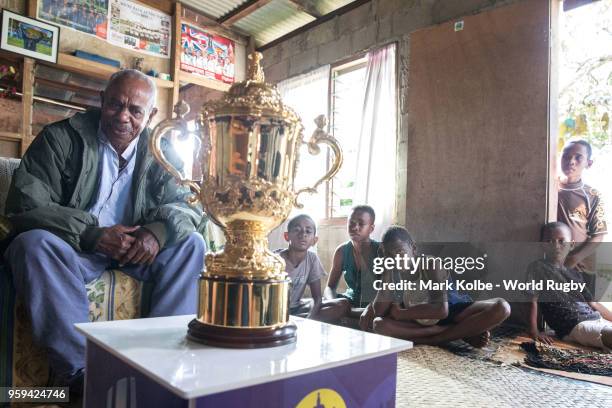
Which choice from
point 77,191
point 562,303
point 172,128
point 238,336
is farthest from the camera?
point 562,303

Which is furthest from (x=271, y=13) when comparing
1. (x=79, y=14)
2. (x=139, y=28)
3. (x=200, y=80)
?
(x=79, y=14)

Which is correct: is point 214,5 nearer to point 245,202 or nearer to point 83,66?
point 83,66

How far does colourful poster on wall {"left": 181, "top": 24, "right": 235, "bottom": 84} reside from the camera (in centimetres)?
429

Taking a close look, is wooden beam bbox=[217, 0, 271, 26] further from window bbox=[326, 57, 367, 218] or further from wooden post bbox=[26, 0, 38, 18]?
wooden post bbox=[26, 0, 38, 18]

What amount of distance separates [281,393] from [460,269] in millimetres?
2484

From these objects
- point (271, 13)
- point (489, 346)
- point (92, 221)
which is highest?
point (271, 13)

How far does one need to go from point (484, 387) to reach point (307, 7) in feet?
11.5

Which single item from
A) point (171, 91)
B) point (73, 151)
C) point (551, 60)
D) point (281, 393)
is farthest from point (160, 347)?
point (171, 91)

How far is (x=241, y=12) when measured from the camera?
4305 mm

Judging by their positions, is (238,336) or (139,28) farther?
→ (139,28)

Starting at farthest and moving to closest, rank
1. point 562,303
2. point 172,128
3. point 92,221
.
A: point 562,303, point 92,221, point 172,128

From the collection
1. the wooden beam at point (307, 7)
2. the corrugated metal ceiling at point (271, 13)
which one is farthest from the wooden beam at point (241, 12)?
the wooden beam at point (307, 7)

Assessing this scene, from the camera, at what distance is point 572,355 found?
1.92 metres

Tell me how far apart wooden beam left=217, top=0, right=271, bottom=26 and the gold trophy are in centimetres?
374
